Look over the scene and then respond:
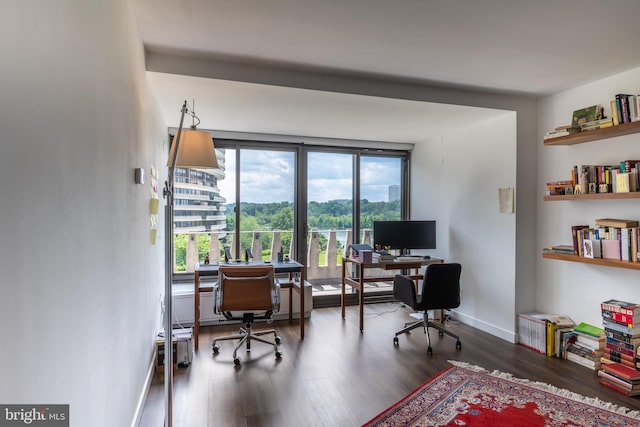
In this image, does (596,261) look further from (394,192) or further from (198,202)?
(198,202)

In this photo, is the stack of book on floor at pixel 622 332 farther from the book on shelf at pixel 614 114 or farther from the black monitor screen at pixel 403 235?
the black monitor screen at pixel 403 235

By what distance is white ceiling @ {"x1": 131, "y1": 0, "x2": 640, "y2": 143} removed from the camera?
2.17 metres

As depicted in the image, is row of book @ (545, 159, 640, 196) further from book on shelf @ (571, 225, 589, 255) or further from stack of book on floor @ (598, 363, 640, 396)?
stack of book on floor @ (598, 363, 640, 396)

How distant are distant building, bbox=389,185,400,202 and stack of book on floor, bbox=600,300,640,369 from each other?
314 centimetres

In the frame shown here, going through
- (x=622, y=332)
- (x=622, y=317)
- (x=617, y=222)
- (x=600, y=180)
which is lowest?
(x=622, y=332)

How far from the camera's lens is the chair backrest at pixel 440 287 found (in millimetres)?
3648

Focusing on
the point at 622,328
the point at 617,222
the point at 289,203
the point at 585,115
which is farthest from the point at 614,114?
the point at 289,203

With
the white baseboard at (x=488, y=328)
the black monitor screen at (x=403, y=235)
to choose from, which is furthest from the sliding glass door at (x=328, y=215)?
the white baseboard at (x=488, y=328)

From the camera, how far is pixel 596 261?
3.06 meters

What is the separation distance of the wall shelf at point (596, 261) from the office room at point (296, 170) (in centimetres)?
26

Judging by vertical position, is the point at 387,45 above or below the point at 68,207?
above

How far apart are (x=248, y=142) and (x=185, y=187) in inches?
40.8

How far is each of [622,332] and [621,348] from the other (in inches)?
5.2

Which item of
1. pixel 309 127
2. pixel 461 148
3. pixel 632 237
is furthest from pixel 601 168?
pixel 309 127
